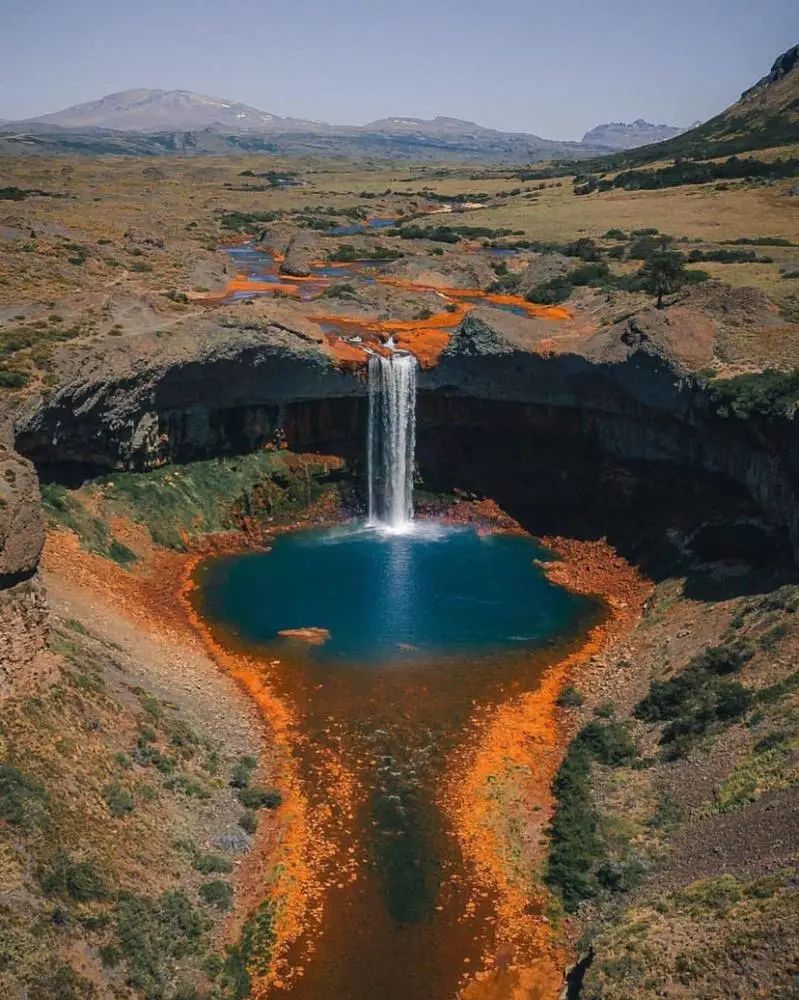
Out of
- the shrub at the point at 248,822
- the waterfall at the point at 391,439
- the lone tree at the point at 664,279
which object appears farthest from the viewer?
the lone tree at the point at 664,279

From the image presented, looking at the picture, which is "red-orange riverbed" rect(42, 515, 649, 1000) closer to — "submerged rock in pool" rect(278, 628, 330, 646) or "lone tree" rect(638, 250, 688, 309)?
"submerged rock in pool" rect(278, 628, 330, 646)

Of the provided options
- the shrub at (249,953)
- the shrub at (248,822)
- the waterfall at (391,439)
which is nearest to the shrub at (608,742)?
the shrub at (248,822)

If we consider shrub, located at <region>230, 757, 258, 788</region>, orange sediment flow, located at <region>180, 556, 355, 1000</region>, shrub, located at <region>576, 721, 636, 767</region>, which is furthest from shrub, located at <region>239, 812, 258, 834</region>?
shrub, located at <region>576, 721, 636, 767</region>

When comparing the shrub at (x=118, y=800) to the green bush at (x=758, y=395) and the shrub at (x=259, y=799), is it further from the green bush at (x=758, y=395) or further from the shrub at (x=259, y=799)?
the green bush at (x=758, y=395)

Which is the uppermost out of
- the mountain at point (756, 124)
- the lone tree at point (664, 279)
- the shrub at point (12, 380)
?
the mountain at point (756, 124)

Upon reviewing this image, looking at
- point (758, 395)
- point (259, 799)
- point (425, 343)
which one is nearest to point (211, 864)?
point (259, 799)

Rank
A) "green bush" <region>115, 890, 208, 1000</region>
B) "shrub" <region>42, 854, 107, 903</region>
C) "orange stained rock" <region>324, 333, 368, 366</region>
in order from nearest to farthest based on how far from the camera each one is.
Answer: "green bush" <region>115, 890, 208, 1000</region>
"shrub" <region>42, 854, 107, 903</region>
"orange stained rock" <region>324, 333, 368, 366</region>
